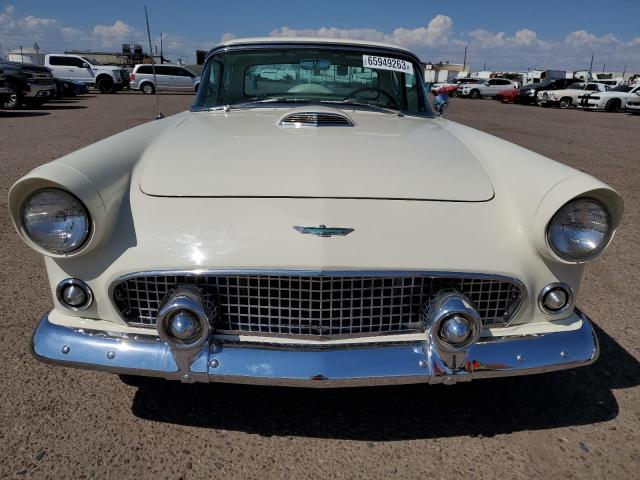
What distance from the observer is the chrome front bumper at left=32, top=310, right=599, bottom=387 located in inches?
70.3

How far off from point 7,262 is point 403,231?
3143mm

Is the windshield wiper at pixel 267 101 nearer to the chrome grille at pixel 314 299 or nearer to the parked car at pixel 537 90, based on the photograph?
the chrome grille at pixel 314 299

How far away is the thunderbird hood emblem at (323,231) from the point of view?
1821 millimetres

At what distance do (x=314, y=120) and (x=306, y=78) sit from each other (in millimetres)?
781

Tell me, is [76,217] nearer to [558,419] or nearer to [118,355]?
[118,355]

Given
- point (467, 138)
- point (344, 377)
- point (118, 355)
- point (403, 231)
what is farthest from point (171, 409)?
point (467, 138)

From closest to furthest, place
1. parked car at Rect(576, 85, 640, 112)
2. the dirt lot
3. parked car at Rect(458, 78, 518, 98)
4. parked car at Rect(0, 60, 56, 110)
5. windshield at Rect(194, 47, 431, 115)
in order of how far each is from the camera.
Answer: the dirt lot, windshield at Rect(194, 47, 431, 115), parked car at Rect(0, 60, 56, 110), parked car at Rect(576, 85, 640, 112), parked car at Rect(458, 78, 518, 98)

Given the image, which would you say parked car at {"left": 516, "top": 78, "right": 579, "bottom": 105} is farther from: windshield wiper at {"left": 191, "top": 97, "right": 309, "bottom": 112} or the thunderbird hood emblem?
the thunderbird hood emblem

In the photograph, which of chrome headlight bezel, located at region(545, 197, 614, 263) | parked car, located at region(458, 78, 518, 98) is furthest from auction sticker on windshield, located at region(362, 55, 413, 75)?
parked car, located at region(458, 78, 518, 98)

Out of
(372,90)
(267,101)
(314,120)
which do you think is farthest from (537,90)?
(314,120)

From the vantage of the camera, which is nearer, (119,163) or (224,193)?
(224,193)

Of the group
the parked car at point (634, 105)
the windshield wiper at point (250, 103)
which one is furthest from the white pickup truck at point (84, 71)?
the parked car at point (634, 105)

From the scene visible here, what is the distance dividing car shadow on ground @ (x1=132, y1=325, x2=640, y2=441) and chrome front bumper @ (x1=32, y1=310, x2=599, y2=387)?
37cm

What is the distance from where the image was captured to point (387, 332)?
1938 millimetres
